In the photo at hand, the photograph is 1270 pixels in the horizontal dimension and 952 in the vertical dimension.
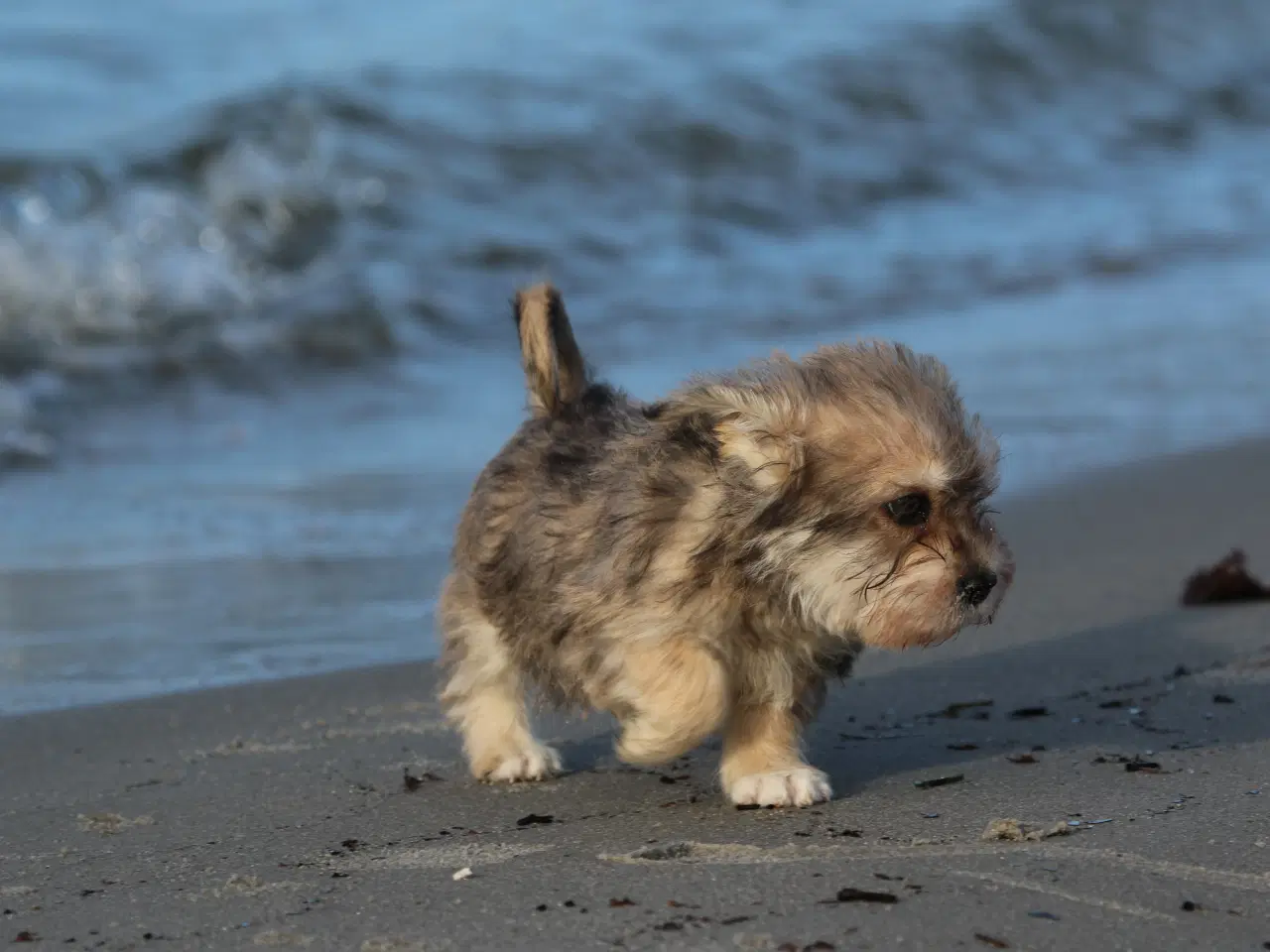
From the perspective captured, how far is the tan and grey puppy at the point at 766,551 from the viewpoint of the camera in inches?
161

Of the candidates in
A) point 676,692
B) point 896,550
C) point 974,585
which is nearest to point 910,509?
point 896,550

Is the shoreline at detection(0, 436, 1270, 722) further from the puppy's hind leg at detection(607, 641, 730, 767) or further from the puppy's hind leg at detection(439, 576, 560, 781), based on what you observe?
the puppy's hind leg at detection(607, 641, 730, 767)

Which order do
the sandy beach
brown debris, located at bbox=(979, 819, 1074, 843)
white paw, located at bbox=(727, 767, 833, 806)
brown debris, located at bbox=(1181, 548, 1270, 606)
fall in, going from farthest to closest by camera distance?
brown debris, located at bbox=(1181, 548, 1270, 606), white paw, located at bbox=(727, 767, 833, 806), brown debris, located at bbox=(979, 819, 1074, 843), the sandy beach

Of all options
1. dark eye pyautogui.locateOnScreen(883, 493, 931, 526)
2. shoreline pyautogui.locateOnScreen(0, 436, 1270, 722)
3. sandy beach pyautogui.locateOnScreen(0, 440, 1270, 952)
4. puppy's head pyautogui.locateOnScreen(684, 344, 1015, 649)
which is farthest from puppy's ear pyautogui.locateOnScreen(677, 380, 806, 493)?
shoreline pyautogui.locateOnScreen(0, 436, 1270, 722)

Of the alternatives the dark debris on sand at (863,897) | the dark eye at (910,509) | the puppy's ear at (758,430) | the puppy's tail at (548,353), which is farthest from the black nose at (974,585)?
the puppy's tail at (548,353)

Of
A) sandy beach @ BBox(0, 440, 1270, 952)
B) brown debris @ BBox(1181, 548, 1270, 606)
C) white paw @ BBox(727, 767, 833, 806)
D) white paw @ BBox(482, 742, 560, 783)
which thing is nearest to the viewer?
sandy beach @ BBox(0, 440, 1270, 952)

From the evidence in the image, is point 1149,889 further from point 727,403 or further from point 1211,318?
point 1211,318

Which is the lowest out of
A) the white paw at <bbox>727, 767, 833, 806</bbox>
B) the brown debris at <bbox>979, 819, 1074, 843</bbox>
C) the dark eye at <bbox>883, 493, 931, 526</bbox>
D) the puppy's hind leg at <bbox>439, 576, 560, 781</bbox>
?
the brown debris at <bbox>979, 819, 1074, 843</bbox>

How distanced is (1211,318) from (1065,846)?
30.2 ft

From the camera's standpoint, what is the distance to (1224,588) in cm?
635

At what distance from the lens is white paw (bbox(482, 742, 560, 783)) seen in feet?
15.9

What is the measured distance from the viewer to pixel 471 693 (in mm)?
5035

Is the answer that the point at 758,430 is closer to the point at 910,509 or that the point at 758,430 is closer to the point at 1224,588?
the point at 910,509

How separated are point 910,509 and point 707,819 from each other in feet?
2.79
